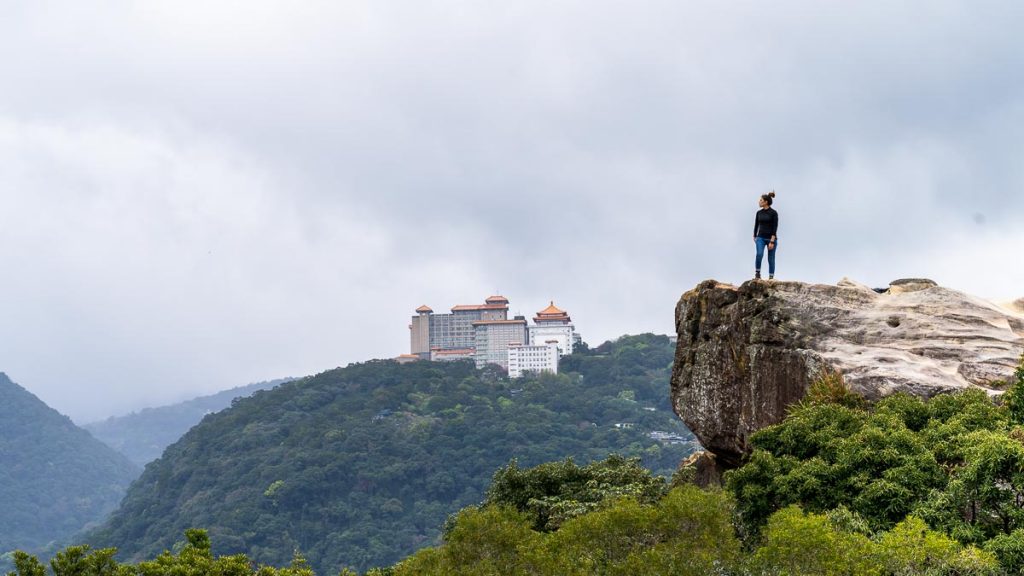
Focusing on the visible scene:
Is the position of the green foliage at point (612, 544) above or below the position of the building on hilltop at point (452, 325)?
below

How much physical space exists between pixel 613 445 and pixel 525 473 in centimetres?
8421

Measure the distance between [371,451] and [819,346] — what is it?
8607 centimetres

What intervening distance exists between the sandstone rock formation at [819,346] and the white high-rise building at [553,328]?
121 m

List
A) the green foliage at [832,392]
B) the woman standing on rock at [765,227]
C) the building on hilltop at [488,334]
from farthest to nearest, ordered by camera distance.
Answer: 1. the building on hilltop at [488,334]
2. the woman standing on rock at [765,227]
3. the green foliage at [832,392]

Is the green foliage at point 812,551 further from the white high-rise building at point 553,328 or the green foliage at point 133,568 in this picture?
the white high-rise building at point 553,328

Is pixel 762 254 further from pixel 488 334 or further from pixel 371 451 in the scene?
pixel 488 334

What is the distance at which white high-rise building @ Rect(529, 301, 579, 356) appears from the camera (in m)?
139

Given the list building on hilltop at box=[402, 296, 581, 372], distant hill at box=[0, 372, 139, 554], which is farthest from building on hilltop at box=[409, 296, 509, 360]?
distant hill at box=[0, 372, 139, 554]

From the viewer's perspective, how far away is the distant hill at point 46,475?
140m

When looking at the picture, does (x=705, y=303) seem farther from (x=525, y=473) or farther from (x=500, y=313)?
(x=500, y=313)

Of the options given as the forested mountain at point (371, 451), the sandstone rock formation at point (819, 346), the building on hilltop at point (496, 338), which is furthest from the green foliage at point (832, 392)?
the building on hilltop at point (496, 338)

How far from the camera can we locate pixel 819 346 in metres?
15.9

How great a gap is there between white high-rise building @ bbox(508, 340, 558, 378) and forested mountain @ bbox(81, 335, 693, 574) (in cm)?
209

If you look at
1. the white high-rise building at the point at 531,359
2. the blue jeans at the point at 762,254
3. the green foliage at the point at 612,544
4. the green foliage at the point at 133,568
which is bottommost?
the green foliage at the point at 133,568
